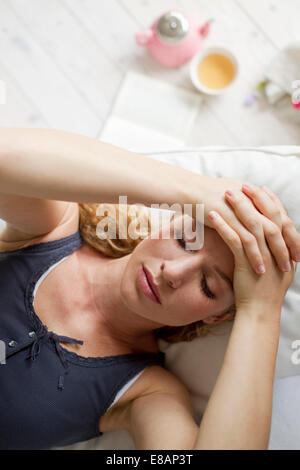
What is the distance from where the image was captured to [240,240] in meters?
0.84

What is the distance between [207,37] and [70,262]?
955 mm

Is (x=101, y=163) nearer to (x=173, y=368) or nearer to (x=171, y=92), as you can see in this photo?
(x=173, y=368)

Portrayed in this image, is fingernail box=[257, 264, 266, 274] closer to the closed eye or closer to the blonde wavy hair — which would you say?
the closed eye

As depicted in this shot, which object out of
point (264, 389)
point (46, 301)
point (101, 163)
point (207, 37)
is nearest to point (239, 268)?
point (264, 389)

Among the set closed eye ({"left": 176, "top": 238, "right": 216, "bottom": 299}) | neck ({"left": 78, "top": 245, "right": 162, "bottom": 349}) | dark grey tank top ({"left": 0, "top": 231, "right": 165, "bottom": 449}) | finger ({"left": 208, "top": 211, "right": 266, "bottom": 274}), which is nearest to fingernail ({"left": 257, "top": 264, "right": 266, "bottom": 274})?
finger ({"left": 208, "top": 211, "right": 266, "bottom": 274})

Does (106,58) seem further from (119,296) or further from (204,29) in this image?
(119,296)

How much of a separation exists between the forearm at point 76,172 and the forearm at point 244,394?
12.2 inches

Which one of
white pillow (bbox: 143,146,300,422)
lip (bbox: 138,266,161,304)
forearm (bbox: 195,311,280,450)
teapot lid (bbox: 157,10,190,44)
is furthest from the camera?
teapot lid (bbox: 157,10,190,44)

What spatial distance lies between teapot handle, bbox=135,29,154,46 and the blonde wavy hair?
25.6 inches

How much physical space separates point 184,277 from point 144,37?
0.91m

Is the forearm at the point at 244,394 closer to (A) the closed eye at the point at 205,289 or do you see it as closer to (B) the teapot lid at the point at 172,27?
(A) the closed eye at the point at 205,289

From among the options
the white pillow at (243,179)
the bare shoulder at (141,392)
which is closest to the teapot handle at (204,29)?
the white pillow at (243,179)

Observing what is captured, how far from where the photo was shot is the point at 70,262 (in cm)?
105

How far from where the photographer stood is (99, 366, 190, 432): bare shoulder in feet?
3.34
